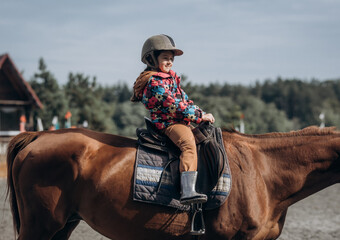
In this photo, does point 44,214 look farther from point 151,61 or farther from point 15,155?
point 151,61

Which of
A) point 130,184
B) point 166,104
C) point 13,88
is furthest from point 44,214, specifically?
point 13,88

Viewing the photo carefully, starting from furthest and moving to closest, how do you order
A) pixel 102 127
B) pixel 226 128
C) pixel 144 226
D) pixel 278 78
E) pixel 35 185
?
pixel 278 78 < pixel 102 127 < pixel 226 128 < pixel 35 185 < pixel 144 226

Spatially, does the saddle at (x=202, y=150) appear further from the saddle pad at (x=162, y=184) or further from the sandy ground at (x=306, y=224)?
the sandy ground at (x=306, y=224)

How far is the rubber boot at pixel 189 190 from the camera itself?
3.20 metres

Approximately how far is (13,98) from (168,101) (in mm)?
26336

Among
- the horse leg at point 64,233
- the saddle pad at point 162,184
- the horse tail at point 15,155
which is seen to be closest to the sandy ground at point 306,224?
the horse tail at point 15,155

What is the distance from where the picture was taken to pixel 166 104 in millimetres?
3512

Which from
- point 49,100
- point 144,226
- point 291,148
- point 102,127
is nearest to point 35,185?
point 144,226

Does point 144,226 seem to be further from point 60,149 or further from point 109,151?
point 60,149

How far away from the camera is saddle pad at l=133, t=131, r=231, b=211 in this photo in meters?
3.37

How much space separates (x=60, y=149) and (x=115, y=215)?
91cm

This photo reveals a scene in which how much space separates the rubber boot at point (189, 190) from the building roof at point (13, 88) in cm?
2499

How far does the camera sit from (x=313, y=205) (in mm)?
8969

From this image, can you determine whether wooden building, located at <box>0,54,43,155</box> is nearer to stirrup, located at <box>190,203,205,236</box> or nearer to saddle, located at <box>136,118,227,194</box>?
saddle, located at <box>136,118,227,194</box>
